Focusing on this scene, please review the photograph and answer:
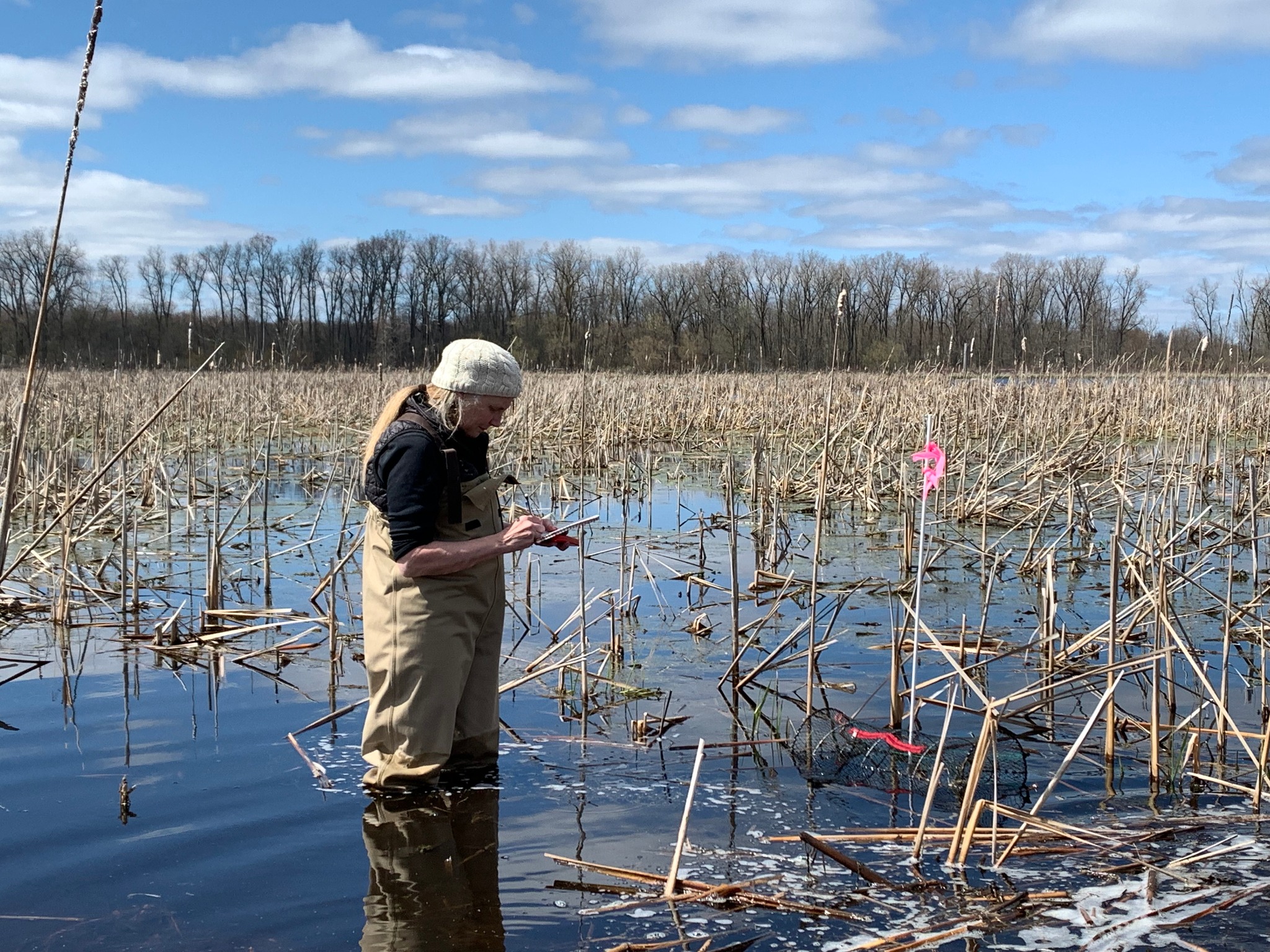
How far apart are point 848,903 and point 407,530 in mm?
1596

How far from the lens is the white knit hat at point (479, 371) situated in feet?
10.3

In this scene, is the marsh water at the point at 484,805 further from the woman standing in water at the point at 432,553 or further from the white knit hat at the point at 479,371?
the white knit hat at the point at 479,371

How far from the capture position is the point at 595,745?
163 inches

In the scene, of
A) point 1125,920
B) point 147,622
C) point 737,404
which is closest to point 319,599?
point 147,622

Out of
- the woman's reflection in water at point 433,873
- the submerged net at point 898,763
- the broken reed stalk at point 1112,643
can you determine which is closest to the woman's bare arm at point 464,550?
the woman's reflection in water at point 433,873

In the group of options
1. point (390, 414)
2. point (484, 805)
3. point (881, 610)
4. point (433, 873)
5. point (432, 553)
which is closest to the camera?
point (433, 873)

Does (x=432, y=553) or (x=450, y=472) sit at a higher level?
(x=450, y=472)

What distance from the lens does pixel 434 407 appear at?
323cm

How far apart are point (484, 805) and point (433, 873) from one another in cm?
49

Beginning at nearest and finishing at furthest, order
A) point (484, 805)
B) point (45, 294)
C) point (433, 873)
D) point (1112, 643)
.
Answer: point (45, 294) → point (433, 873) → point (484, 805) → point (1112, 643)

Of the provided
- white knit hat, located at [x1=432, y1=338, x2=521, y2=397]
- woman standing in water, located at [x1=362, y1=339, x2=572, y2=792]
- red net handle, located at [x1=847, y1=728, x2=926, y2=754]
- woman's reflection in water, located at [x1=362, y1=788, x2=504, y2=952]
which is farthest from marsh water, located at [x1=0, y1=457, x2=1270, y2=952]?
white knit hat, located at [x1=432, y1=338, x2=521, y2=397]

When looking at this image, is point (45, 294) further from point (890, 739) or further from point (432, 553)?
point (890, 739)

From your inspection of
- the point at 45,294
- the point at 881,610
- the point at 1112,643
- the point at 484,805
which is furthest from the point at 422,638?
the point at 881,610

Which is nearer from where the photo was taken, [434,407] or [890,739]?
[434,407]
